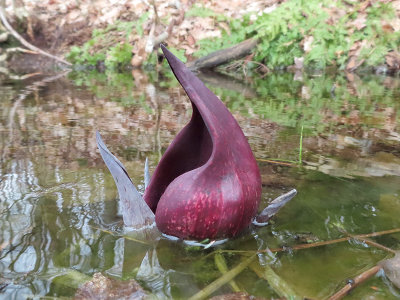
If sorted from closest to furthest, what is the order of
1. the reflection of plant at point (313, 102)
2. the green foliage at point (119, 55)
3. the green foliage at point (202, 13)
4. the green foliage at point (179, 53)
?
the reflection of plant at point (313, 102) → the green foliage at point (179, 53) → the green foliage at point (119, 55) → the green foliage at point (202, 13)

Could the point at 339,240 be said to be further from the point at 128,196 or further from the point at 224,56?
the point at 224,56

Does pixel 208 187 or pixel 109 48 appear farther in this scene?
pixel 109 48

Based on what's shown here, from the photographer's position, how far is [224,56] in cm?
795

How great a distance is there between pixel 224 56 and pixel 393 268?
7.10 m

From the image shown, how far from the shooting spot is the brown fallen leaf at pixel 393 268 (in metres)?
1.14

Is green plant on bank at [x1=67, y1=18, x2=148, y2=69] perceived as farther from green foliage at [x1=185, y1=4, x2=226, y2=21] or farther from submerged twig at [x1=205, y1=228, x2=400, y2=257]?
submerged twig at [x1=205, y1=228, x2=400, y2=257]

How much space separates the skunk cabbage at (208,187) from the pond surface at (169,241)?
78 millimetres

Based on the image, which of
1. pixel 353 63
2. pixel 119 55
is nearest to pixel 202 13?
pixel 119 55

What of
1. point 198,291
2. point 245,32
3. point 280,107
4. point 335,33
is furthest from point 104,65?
point 198,291

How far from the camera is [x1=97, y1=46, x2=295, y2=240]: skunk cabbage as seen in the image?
1.24 m

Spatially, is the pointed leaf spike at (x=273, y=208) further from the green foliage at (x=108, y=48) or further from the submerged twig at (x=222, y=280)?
the green foliage at (x=108, y=48)

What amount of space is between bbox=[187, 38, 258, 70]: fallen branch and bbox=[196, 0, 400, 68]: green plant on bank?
0.19 meters

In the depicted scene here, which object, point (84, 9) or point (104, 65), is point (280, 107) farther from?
point (84, 9)

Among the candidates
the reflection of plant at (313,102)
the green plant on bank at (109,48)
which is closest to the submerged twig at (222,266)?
the reflection of plant at (313,102)
